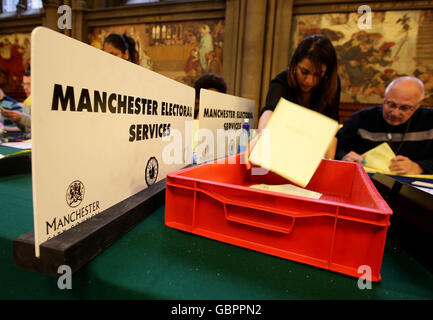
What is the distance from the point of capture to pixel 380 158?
149 centimetres

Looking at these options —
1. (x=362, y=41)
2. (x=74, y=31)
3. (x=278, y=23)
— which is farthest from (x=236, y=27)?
(x=74, y=31)

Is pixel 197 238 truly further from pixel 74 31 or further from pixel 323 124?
pixel 74 31

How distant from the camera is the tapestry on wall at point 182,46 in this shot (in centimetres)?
467

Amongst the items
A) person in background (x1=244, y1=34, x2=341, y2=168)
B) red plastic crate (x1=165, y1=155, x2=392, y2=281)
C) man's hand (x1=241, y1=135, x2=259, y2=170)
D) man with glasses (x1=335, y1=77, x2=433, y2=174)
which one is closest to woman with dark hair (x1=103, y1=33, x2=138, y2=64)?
person in background (x1=244, y1=34, x2=341, y2=168)

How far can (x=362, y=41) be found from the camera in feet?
12.7

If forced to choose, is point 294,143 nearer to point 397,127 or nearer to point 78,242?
point 78,242

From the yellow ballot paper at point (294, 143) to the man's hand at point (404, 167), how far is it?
1.04 meters

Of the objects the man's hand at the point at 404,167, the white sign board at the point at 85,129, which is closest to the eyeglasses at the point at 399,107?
the man's hand at the point at 404,167

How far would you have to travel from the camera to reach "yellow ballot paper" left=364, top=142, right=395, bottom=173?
1.44 meters

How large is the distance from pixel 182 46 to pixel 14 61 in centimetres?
458

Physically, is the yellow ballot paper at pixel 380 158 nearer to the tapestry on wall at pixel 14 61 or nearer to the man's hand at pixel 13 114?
the man's hand at pixel 13 114

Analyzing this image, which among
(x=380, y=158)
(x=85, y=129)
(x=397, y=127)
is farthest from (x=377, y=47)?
(x=85, y=129)
